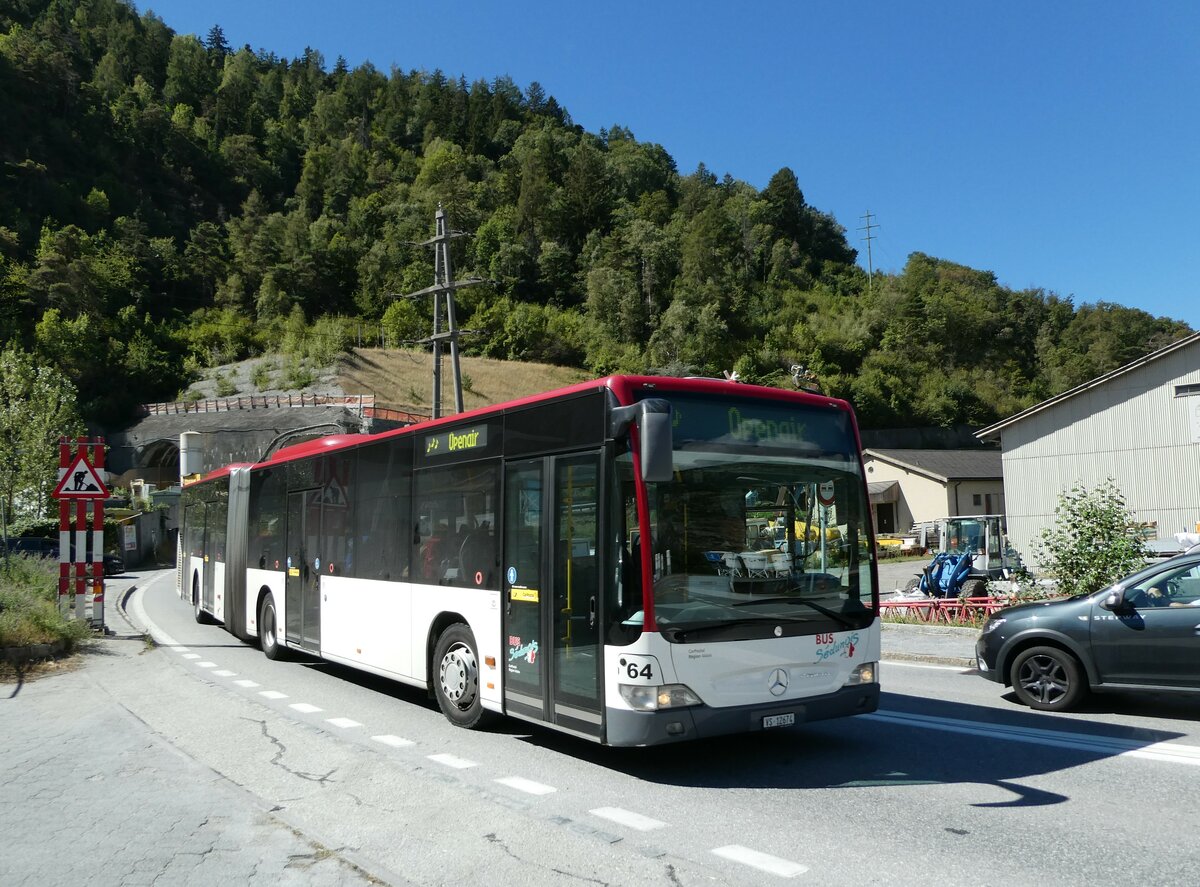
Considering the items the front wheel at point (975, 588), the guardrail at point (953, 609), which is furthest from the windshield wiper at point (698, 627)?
the front wheel at point (975, 588)

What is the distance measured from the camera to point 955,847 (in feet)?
16.8

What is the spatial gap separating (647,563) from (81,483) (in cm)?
1279

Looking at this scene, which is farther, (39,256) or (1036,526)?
(39,256)

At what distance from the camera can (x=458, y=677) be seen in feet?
28.8

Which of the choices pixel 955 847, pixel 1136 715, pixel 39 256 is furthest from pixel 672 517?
pixel 39 256

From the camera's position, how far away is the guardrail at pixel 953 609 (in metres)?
16.5

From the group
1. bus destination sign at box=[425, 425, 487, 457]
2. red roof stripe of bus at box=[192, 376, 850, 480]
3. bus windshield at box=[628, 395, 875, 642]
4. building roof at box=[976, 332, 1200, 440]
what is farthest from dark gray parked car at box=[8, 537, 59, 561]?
building roof at box=[976, 332, 1200, 440]

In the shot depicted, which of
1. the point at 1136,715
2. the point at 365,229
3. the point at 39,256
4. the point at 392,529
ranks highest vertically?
the point at 365,229

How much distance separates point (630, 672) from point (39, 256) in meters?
120

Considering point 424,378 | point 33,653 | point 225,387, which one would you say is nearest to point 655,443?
point 33,653

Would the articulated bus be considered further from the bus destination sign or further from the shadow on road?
the shadow on road

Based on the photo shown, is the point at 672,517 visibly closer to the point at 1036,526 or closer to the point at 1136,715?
the point at 1136,715

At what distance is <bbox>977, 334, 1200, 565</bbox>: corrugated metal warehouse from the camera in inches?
1159

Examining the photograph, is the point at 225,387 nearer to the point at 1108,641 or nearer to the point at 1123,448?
the point at 1123,448
